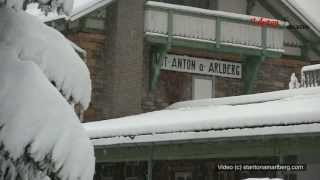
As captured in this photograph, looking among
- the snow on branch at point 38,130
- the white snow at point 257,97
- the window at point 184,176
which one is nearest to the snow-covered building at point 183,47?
the white snow at point 257,97

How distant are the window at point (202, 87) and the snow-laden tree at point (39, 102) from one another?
759 inches

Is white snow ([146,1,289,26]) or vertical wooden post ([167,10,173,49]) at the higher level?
white snow ([146,1,289,26])

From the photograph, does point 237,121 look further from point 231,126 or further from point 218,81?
point 218,81

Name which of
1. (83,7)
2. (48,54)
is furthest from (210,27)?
(48,54)

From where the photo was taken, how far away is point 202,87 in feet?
79.4

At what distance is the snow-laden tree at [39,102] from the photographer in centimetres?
438

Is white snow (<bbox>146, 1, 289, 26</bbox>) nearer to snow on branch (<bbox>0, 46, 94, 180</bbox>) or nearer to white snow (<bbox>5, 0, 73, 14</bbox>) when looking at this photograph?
white snow (<bbox>5, 0, 73, 14</bbox>)

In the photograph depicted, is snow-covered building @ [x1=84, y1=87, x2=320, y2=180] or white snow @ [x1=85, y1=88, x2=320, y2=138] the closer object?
white snow @ [x1=85, y1=88, x2=320, y2=138]

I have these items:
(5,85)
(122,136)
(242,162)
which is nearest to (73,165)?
(5,85)

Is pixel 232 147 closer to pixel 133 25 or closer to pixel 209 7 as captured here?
pixel 133 25

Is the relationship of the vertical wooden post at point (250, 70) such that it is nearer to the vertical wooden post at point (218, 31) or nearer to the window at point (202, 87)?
the window at point (202, 87)

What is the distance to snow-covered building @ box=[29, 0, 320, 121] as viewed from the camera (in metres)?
22.2

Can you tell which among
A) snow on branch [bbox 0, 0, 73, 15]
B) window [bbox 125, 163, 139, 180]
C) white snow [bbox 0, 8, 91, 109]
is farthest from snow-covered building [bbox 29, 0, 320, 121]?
snow on branch [bbox 0, 0, 73, 15]

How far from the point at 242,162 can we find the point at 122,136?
15.9ft
